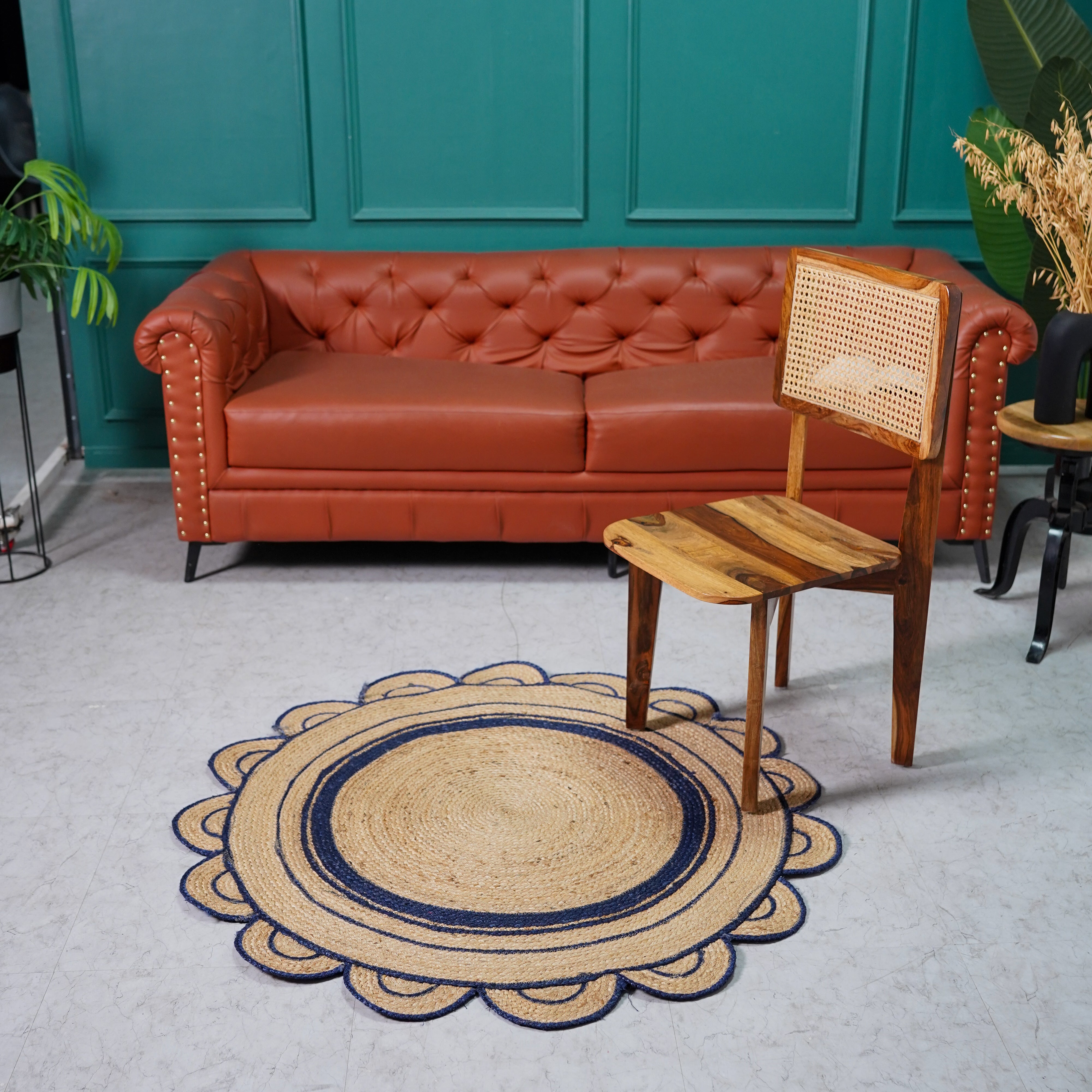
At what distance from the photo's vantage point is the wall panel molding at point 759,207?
4004 millimetres

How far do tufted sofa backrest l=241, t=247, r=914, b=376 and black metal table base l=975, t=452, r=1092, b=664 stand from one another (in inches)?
42.1

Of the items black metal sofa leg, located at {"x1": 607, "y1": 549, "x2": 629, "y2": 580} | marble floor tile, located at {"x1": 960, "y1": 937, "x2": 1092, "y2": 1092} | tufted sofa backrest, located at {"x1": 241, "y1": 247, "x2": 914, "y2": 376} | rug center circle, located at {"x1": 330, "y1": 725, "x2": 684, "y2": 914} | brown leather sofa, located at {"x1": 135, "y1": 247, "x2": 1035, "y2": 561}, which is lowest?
marble floor tile, located at {"x1": 960, "y1": 937, "x2": 1092, "y2": 1092}

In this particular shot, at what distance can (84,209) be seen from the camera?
3.45 meters

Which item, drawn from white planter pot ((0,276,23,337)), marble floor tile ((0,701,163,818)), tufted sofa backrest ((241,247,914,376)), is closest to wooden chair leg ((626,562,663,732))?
marble floor tile ((0,701,163,818))

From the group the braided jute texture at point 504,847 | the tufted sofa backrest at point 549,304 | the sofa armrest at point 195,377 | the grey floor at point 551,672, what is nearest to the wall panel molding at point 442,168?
the tufted sofa backrest at point 549,304

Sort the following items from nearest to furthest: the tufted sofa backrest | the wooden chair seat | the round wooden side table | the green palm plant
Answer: the wooden chair seat, the round wooden side table, the green palm plant, the tufted sofa backrest

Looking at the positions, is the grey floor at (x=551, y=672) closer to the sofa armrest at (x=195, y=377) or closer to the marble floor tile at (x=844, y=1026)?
the marble floor tile at (x=844, y=1026)

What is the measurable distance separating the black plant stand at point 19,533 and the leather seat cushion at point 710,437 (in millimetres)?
1617

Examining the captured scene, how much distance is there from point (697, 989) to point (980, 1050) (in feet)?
1.39

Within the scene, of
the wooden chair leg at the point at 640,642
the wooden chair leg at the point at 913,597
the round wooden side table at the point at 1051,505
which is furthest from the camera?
the round wooden side table at the point at 1051,505

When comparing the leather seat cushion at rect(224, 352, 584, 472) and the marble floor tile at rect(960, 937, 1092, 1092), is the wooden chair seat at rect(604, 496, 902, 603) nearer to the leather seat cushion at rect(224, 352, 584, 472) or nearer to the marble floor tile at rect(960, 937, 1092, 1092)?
the marble floor tile at rect(960, 937, 1092, 1092)

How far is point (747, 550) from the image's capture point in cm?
235

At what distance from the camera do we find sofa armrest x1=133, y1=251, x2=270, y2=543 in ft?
10.9

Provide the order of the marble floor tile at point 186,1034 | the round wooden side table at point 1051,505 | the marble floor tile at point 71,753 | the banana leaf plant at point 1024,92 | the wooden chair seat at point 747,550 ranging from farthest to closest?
the banana leaf plant at point 1024,92 → the round wooden side table at point 1051,505 → the marble floor tile at point 71,753 → the wooden chair seat at point 747,550 → the marble floor tile at point 186,1034
